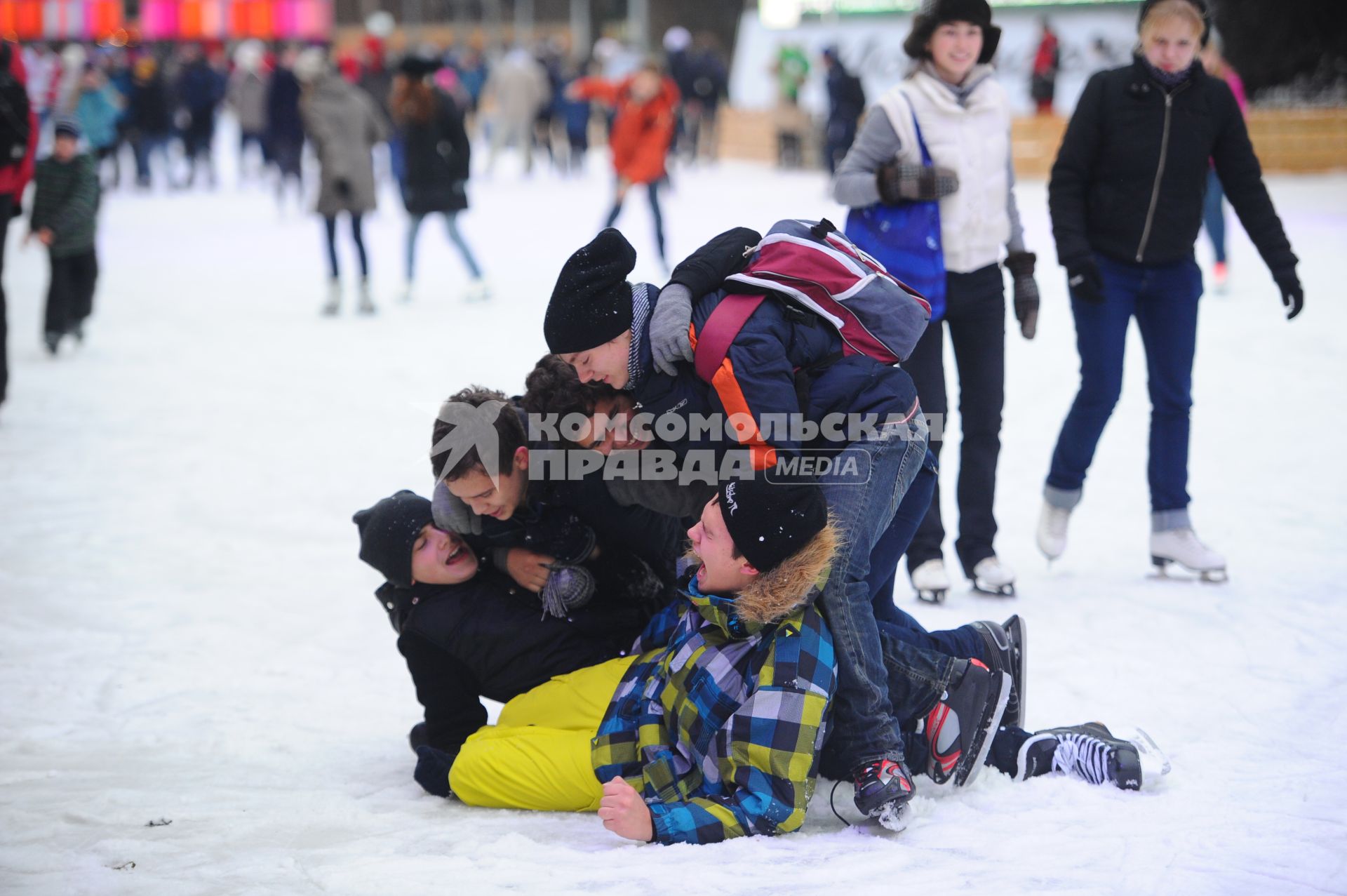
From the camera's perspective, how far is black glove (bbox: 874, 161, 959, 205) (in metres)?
3.92

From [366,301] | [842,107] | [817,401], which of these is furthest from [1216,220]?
[842,107]

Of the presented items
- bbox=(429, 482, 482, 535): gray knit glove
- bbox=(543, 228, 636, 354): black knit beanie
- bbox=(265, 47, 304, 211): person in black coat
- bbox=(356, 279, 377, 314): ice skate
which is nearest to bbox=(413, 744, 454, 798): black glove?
bbox=(429, 482, 482, 535): gray knit glove

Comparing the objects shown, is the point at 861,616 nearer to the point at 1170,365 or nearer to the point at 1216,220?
the point at 1170,365

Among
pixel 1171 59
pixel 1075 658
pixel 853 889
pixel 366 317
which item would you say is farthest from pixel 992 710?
pixel 366 317

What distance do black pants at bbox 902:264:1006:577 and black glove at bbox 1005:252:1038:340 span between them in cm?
6

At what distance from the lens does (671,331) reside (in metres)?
2.76

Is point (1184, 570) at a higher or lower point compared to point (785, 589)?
lower

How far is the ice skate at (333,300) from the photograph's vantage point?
950 centimetres

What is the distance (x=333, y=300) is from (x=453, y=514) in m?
6.77

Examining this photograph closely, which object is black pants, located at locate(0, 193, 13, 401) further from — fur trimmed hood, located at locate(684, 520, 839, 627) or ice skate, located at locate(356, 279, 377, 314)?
fur trimmed hood, located at locate(684, 520, 839, 627)

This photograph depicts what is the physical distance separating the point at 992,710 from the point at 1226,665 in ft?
3.71

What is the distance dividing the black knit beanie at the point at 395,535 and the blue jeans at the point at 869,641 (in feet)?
3.36

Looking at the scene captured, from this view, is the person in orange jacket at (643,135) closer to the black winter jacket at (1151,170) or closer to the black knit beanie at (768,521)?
the black winter jacket at (1151,170)

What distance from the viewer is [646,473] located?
3076 mm
